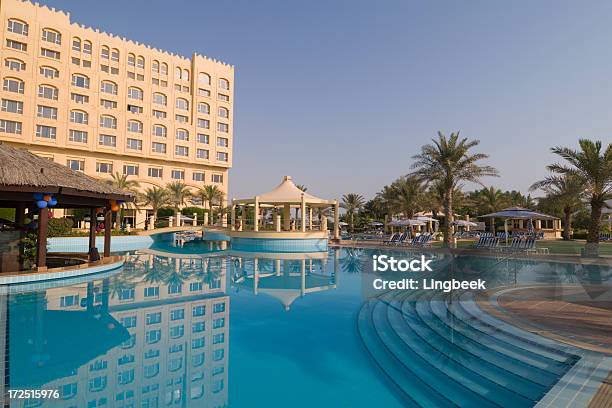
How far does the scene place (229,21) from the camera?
59.0ft

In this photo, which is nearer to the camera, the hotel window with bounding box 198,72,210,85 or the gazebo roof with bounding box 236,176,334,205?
the gazebo roof with bounding box 236,176,334,205

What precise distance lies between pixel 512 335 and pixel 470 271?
5699 millimetres

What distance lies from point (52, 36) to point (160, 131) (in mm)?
13702

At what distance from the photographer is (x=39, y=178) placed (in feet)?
39.1

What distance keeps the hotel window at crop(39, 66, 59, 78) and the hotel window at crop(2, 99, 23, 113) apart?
12.5 ft

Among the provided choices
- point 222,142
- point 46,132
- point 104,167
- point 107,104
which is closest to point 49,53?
point 107,104

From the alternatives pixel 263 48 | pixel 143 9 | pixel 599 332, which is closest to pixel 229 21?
pixel 263 48

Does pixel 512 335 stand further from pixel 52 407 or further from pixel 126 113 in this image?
pixel 126 113

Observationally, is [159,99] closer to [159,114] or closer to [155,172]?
[159,114]

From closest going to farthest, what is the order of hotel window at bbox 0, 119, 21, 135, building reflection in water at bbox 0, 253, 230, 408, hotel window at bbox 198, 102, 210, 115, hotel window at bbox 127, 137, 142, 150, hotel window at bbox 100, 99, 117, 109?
building reflection in water at bbox 0, 253, 230, 408 < hotel window at bbox 0, 119, 21, 135 < hotel window at bbox 100, 99, 117, 109 < hotel window at bbox 127, 137, 142, 150 < hotel window at bbox 198, 102, 210, 115

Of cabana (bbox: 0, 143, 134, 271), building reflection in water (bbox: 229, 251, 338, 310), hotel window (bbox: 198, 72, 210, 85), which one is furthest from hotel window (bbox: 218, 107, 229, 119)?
cabana (bbox: 0, 143, 134, 271)

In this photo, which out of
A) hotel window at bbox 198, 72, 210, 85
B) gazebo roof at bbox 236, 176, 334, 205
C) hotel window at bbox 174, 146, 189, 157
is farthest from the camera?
hotel window at bbox 198, 72, 210, 85

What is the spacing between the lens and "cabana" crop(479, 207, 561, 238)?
1825cm

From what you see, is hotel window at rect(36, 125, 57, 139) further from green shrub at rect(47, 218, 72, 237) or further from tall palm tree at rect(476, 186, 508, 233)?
tall palm tree at rect(476, 186, 508, 233)
